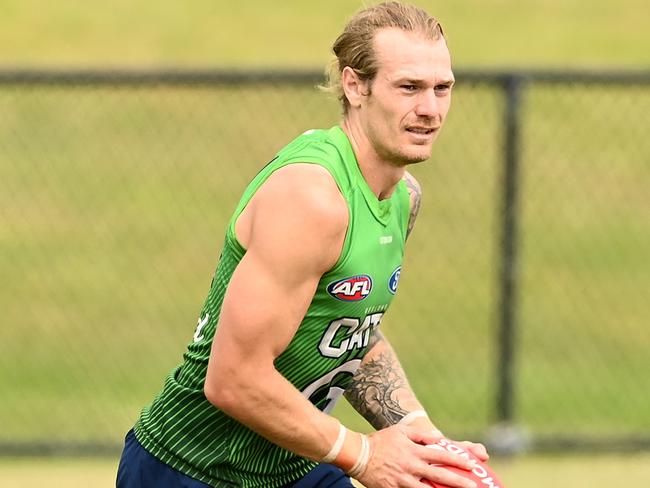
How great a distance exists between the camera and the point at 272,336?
4375 millimetres

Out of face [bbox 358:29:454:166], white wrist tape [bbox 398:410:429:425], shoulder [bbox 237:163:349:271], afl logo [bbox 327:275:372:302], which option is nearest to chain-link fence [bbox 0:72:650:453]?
white wrist tape [bbox 398:410:429:425]

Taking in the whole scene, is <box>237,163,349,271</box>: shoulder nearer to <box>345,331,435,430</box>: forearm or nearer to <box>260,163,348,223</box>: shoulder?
<box>260,163,348,223</box>: shoulder

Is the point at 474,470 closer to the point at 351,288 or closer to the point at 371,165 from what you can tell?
the point at 351,288

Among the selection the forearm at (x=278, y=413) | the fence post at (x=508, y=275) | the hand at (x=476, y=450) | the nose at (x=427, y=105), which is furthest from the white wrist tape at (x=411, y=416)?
the fence post at (x=508, y=275)

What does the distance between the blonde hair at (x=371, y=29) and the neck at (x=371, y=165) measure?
0.17 meters

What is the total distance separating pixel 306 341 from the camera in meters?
4.67

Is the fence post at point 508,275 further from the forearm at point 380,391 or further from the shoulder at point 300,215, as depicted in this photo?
the shoulder at point 300,215

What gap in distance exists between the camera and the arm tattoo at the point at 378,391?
5250mm

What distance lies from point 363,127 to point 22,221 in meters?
6.32

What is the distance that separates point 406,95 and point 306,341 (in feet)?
2.55

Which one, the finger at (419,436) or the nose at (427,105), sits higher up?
the nose at (427,105)

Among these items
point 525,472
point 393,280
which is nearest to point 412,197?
point 393,280

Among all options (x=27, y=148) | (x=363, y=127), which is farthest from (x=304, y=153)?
(x=27, y=148)

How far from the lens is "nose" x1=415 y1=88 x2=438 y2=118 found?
4613 millimetres
